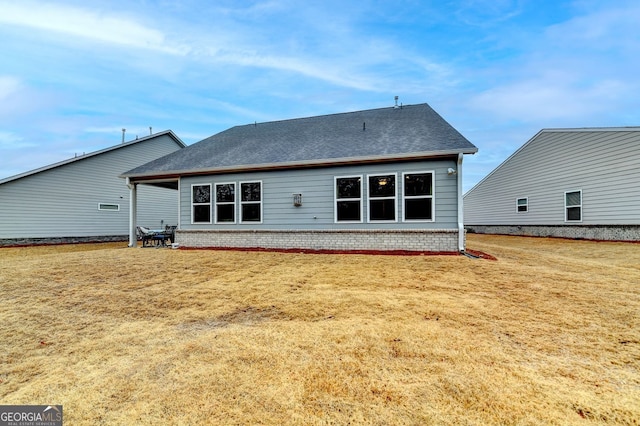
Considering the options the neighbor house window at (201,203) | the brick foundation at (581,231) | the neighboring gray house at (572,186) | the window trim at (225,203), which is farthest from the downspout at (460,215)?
the neighbor house window at (201,203)

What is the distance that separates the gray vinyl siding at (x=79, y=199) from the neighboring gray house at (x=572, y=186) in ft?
73.6

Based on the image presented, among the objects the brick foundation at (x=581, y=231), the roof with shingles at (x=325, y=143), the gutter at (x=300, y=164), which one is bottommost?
the brick foundation at (x=581, y=231)

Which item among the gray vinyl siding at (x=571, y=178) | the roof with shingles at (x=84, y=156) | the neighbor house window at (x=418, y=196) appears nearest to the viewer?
the neighbor house window at (x=418, y=196)

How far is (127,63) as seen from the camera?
14281mm

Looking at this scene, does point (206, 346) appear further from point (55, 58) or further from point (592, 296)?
point (55, 58)

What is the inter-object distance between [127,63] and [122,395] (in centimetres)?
1609

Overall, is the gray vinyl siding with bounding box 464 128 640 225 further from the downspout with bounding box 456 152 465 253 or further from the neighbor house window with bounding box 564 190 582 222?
the downspout with bounding box 456 152 465 253

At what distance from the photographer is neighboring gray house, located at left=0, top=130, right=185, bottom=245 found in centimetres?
1498

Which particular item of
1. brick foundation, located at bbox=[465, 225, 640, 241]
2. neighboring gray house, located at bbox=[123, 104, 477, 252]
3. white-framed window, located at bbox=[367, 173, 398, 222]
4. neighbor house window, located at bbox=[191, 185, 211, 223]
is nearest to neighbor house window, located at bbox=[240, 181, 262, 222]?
neighboring gray house, located at bbox=[123, 104, 477, 252]

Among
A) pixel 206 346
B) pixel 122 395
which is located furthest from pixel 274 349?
pixel 122 395

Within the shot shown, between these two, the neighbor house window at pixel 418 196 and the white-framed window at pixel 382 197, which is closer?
the neighbor house window at pixel 418 196

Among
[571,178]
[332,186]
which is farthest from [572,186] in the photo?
[332,186]

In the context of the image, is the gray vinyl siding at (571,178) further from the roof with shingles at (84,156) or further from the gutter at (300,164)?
the roof with shingles at (84,156)

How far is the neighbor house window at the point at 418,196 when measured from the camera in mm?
10016
